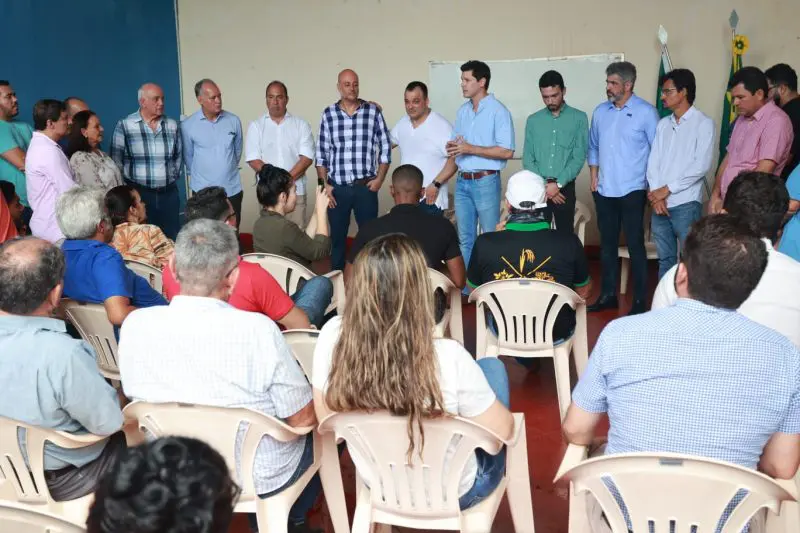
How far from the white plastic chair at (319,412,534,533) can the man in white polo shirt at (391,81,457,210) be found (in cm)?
353

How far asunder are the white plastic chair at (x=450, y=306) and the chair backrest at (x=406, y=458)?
5.51 ft

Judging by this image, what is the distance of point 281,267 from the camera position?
377 centimetres

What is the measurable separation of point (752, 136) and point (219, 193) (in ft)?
10.3

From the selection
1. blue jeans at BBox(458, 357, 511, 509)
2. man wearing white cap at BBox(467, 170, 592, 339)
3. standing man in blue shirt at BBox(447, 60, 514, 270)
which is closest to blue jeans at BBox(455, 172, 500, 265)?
standing man in blue shirt at BBox(447, 60, 514, 270)

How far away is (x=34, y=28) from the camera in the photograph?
5973 millimetres

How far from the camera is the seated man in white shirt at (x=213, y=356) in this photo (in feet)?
6.79

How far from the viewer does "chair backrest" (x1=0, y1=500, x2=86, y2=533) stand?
1.42m

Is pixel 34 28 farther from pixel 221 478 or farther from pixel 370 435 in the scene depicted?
pixel 221 478

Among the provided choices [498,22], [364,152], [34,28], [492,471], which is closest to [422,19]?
[498,22]

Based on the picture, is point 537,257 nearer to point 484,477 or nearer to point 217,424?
point 484,477

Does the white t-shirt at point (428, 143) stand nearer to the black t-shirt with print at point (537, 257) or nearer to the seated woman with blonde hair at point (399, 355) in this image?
the black t-shirt with print at point (537, 257)

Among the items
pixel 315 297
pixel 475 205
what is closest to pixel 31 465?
pixel 315 297

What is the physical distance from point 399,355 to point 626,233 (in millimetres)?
3604

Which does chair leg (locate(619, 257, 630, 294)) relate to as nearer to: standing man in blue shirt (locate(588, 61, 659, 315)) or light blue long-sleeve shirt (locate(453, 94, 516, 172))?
standing man in blue shirt (locate(588, 61, 659, 315))
